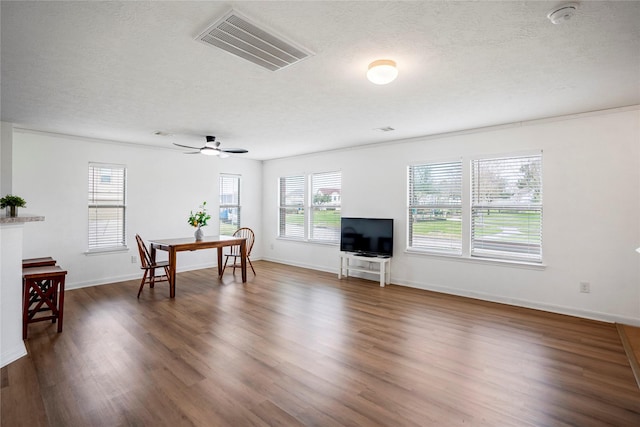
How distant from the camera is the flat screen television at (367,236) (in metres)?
5.60

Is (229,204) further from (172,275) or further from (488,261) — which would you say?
(488,261)

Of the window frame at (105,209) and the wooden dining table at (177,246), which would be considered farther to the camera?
the window frame at (105,209)

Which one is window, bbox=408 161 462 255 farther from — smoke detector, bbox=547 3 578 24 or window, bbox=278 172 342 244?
smoke detector, bbox=547 3 578 24

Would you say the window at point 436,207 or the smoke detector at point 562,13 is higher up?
the smoke detector at point 562,13

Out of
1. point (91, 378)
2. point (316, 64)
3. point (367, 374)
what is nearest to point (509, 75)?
point (316, 64)

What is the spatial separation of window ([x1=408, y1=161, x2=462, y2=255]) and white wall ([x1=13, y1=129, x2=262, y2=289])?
4.15 meters

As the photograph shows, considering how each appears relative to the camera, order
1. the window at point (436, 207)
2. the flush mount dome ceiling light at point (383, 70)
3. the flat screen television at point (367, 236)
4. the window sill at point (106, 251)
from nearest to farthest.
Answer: the flush mount dome ceiling light at point (383, 70) < the window at point (436, 207) < the window sill at point (106, 251) < the flat screen television at point (367, 236)

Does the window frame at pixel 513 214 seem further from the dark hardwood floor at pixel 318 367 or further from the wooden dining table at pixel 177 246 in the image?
the wooden dining table at pixel 177 246

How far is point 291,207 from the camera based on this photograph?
24.8 ft


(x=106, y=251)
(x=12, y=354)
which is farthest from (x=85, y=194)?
(x=12, y=354)

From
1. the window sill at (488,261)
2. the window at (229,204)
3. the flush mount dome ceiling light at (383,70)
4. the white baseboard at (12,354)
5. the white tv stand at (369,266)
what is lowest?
the white baseboard at (12,354)

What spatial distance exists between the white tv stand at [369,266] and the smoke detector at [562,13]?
4011mm

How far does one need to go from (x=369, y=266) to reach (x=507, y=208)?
2.50 m

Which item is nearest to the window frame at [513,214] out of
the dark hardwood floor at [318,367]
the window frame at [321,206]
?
the dark hardwood floor at [318,367]
